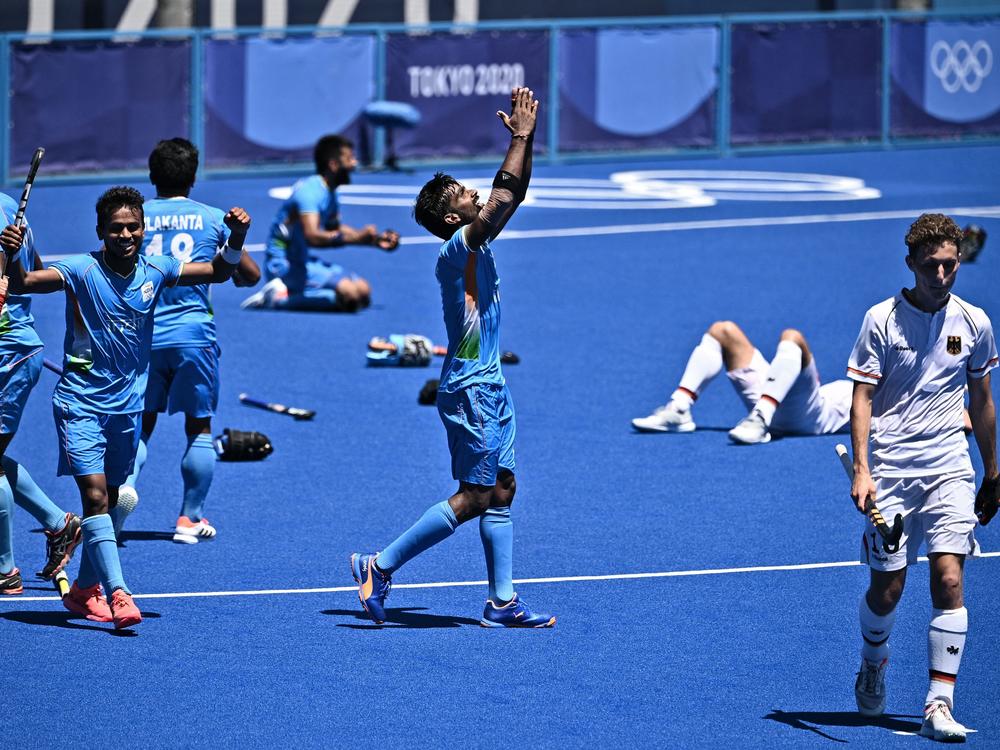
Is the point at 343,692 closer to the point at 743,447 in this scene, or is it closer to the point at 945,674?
the point at 945,674

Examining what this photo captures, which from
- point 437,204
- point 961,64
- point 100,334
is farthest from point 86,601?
point 961,64

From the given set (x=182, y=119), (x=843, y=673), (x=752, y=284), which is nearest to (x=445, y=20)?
(x=182, y=119)

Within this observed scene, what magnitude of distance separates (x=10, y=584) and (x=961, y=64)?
22.7 meters

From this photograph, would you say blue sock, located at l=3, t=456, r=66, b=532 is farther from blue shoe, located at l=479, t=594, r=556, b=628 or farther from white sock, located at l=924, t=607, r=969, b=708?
white sock, located at l=924, t=607, r=969, b=708

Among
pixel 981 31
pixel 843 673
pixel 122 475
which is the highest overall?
pixel 981 31

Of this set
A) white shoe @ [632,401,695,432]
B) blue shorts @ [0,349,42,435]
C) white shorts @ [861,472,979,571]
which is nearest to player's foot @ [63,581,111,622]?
blue shorts @ [0,349,42,435]

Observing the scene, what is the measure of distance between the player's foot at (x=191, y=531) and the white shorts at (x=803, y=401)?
4189mm

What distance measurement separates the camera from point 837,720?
726cm

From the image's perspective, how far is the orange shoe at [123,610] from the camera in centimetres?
816

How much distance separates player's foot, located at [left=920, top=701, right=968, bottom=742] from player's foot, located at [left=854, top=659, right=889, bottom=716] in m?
0.27

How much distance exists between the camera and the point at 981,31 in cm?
2875

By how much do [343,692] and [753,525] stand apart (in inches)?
143

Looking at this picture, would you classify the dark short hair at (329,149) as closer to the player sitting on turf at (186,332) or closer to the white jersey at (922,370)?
the player sitting on turf at (186,332)

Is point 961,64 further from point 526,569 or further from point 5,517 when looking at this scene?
point 5,517
